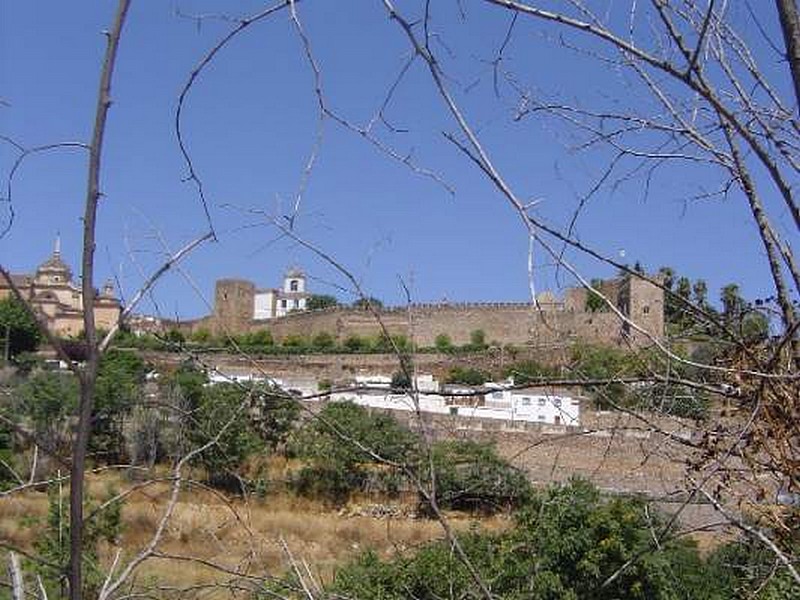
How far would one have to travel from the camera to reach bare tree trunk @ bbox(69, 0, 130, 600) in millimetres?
718

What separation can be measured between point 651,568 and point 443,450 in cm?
775

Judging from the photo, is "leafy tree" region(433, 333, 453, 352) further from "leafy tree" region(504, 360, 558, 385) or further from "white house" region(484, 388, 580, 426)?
"leafy tree" region(504, 360, 558, 385)

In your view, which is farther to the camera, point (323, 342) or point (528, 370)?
point (323, 342)

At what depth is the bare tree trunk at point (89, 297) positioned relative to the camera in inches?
28.3

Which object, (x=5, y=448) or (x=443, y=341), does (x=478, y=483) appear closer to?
(x=5, y=448)

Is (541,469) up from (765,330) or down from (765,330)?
down

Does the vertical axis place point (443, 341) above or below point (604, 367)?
above

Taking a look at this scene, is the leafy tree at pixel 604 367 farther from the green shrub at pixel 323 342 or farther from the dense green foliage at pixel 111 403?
the green shrub at pixel 323 342

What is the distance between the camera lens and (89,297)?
2.39ft

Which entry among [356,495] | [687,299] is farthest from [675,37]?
[356,495]

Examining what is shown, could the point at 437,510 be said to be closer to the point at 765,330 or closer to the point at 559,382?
the point at 559,382

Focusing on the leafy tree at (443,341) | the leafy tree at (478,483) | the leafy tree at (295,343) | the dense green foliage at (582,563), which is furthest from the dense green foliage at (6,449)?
the leafy tree at (295,343)

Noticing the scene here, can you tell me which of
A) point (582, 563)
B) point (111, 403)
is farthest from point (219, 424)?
point (582, 563)

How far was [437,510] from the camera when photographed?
→ 113 cm
